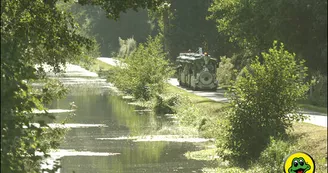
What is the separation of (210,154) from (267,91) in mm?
3626

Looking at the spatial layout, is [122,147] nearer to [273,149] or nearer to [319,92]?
[273,149]

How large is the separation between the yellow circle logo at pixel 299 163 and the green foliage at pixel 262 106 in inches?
657

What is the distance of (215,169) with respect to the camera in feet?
83.9

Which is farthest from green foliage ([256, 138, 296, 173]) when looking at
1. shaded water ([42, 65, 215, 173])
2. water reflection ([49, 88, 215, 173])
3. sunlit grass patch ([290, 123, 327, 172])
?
water reflection ([49, 88, 215, 173])

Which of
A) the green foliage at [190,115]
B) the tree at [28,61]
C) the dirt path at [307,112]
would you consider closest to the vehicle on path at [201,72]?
the dirt path at [307,112]

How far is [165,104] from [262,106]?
20.3 metres

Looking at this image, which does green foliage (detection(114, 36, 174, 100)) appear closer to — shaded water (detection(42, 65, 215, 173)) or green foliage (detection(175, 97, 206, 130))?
shaded water (detection(42, 65, 215, 173))

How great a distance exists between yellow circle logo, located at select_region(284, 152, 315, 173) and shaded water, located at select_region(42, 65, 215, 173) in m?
16.2

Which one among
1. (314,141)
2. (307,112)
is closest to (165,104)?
(307,112)

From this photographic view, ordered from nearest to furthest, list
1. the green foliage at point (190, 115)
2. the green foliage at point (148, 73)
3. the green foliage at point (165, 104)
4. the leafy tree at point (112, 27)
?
the green foliage at point (190, 115)
the green foliage at point (165, 104)
the green foliage at point (148, 73)
the leafy tree at point (112, 27)

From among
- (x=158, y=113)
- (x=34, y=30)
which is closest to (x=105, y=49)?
(x=158, y=113)

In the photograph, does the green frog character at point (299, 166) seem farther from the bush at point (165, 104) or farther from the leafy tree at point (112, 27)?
the leafy tree at point (112, 27)

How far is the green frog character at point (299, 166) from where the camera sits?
858cm

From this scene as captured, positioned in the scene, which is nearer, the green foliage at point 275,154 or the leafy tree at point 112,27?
the green foliage at point 275,154
